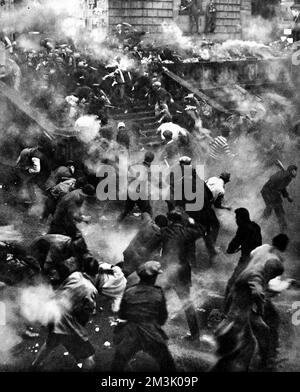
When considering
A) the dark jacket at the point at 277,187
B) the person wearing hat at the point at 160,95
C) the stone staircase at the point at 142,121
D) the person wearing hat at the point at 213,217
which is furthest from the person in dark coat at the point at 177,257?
the person wearing hat at the point at 160,95

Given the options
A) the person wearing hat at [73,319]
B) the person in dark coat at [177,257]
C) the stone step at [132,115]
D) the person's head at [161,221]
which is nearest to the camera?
the person wearing hat at [73,319]

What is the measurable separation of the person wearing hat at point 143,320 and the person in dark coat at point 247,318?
769 millimetres

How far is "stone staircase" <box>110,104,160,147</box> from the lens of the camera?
600 inches

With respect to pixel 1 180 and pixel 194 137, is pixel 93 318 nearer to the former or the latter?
pixel 1 180

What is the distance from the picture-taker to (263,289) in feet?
21.2

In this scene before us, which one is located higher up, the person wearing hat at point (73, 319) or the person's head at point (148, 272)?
the person's head at point (148, 272)

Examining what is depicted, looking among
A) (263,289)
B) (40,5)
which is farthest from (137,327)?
(40,5)

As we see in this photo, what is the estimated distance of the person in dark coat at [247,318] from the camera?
6.34 m

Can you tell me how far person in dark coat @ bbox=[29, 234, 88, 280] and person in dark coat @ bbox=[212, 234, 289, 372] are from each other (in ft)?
7.09

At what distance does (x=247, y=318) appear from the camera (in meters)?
6.37

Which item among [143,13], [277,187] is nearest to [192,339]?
[277,187]

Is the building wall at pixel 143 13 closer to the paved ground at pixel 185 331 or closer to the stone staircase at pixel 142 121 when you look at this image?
the stone staircase at pixel 142 121

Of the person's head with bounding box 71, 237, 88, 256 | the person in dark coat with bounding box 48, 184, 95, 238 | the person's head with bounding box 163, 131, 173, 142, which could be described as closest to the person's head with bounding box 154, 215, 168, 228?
the person's head with bounding box 71, 237, 88, 256

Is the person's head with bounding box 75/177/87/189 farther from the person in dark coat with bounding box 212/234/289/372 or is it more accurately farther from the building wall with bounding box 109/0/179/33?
the building wall with bounding box 109/0/179/33
